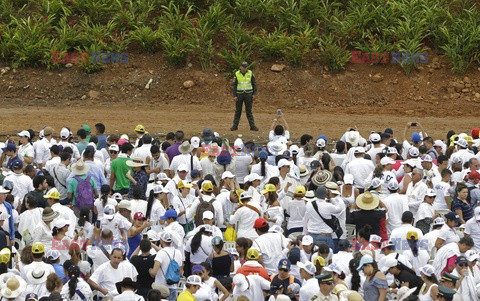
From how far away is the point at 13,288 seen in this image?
1466 centimetres

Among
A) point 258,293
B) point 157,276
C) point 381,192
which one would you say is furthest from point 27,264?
point 381,192

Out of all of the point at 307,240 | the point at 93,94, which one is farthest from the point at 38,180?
the point at 93,94

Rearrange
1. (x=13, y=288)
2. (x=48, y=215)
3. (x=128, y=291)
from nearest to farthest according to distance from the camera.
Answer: (x=13, y=288), (x=128, y=291), (x=48, y=215)

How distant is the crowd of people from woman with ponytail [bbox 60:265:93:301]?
2cm

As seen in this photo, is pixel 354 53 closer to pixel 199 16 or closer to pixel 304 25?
pixel 304 25

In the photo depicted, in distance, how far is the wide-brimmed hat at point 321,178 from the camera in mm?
19737

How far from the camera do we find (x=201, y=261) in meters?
16.9

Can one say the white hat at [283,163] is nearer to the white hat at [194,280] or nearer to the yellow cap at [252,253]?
the yellow cap at [252,253]

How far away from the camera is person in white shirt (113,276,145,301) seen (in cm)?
1474

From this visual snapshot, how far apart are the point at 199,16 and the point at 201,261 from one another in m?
18.2

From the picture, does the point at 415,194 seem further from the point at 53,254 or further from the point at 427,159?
the point at 53,254

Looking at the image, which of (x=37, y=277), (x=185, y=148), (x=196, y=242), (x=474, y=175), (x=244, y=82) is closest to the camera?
(x=37, y=277)

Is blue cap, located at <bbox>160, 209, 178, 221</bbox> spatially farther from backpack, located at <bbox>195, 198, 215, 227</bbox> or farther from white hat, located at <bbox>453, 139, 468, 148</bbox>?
white hat, located at <bbox>453, 139, 468, 148</bbox>

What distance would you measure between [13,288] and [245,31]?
20.3m
